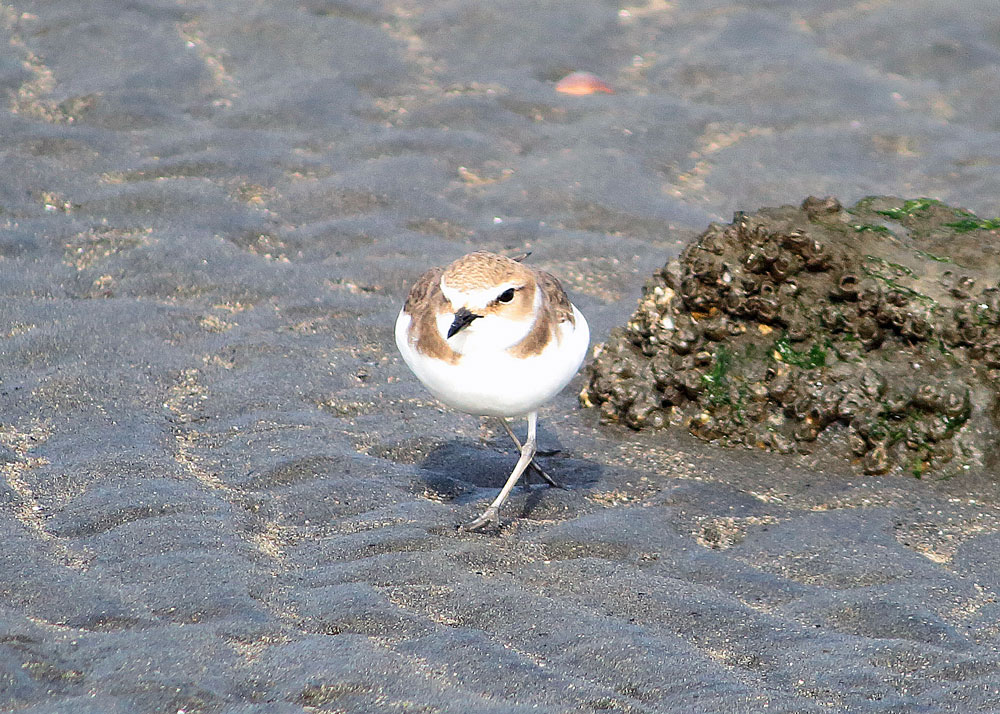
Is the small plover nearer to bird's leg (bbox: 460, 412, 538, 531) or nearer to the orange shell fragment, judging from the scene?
bird's leg (bbox: 460, 412, 538, 531)

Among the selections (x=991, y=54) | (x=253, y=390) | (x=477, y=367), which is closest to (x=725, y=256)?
(x=477, y=367)

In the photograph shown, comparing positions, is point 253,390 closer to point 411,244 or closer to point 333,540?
point 333,540

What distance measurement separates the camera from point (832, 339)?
5.29 meters

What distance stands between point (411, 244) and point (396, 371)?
1357 millimetres

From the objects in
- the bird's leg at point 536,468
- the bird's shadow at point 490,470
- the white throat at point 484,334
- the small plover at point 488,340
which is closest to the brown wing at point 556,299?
the small plover at point 488,340

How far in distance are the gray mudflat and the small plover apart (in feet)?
2.09

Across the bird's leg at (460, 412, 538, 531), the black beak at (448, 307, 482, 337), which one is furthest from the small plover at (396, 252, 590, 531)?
the bird's leg at (460, 412, 538, 531)

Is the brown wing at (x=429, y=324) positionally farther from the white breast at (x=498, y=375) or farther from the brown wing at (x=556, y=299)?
Answer: the brown wing at (x=556, y=299)

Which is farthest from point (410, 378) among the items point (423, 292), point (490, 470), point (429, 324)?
point (429, 324)

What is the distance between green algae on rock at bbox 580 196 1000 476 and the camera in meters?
5.12

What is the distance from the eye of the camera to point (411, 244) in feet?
23.2

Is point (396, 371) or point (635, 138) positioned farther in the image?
point (635, 138)

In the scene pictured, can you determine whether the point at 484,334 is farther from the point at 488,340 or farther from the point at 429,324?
the point at 429,324

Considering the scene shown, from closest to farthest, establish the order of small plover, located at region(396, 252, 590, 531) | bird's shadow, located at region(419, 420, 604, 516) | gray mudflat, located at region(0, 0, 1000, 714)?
gray mudflat, located at region(0, 0, 1000, 714)
small plover, located at region(396, 252, 590, 531)
bird's shadow, located at region(419, 420, 604, 516)
